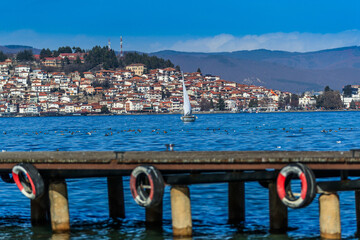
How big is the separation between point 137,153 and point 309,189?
19.7 feet

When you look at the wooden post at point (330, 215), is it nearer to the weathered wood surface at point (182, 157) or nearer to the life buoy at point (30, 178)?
the weathered wood surface at point (182, 157)

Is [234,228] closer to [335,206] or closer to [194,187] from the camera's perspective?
[335,206]

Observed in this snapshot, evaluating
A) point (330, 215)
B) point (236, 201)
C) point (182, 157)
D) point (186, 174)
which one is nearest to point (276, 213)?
point (236, 201)

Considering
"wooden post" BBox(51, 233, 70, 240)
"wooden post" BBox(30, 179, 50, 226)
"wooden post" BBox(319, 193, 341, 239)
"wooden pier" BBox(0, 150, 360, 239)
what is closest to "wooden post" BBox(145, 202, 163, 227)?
"wooden pier" BBox(0, 150, 360, 239)

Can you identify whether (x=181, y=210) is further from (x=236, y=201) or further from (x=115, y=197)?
(x=115, y=197)

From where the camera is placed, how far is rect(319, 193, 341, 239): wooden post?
20.2 meters

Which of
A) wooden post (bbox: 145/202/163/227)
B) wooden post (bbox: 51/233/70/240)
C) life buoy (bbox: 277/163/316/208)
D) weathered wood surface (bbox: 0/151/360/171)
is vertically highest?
weathered wood surface (bbox: 0/151/360/171)

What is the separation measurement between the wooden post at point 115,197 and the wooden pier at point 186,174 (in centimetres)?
175

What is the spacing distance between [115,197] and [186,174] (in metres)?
5.39

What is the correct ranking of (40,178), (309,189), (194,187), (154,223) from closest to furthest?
(309,189) → (40,178) → (154,223) → (194,187)

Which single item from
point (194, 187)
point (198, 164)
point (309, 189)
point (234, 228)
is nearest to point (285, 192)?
point (309, 189)

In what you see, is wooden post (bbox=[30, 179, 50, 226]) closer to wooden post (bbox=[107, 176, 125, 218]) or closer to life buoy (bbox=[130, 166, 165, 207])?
wooden post (bbox=[107, 176, 125, 218])

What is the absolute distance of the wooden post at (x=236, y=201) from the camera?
24.2 meters

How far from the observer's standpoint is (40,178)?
2272 centimetres
